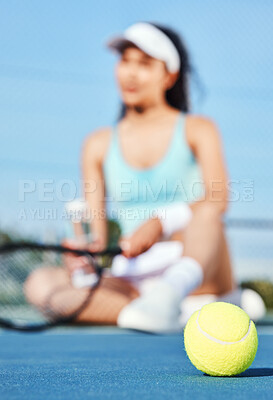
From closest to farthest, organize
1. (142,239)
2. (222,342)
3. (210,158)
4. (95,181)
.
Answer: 1. (222,342)
2. (142,239)
3. (210,158)
4. (95,181)

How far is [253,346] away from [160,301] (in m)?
1.17

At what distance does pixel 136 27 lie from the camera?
3.44 meters

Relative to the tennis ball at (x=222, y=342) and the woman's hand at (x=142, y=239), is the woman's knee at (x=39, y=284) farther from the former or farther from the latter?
the tennis ball at (x=222, y=342)

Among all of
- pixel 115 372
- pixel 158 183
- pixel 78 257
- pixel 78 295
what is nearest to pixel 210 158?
pixel 158 183

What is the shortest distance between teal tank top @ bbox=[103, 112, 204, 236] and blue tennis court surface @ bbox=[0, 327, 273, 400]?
808 mm

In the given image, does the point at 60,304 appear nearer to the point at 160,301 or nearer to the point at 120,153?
the point at 160,301

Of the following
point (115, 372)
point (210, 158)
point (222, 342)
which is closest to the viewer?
point (222, 342)

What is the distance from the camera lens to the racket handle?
2971 mm

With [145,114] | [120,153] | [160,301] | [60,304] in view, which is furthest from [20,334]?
[145,114]

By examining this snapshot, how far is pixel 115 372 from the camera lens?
1.49 m

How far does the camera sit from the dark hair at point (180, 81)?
352 centimetres

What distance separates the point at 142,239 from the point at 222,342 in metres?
1.37

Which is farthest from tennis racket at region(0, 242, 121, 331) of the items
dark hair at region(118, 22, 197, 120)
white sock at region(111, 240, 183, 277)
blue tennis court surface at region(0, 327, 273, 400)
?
dark hair at region(118, 22, 197, 120)

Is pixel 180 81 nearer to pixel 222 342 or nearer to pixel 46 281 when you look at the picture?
pixel 46 281
